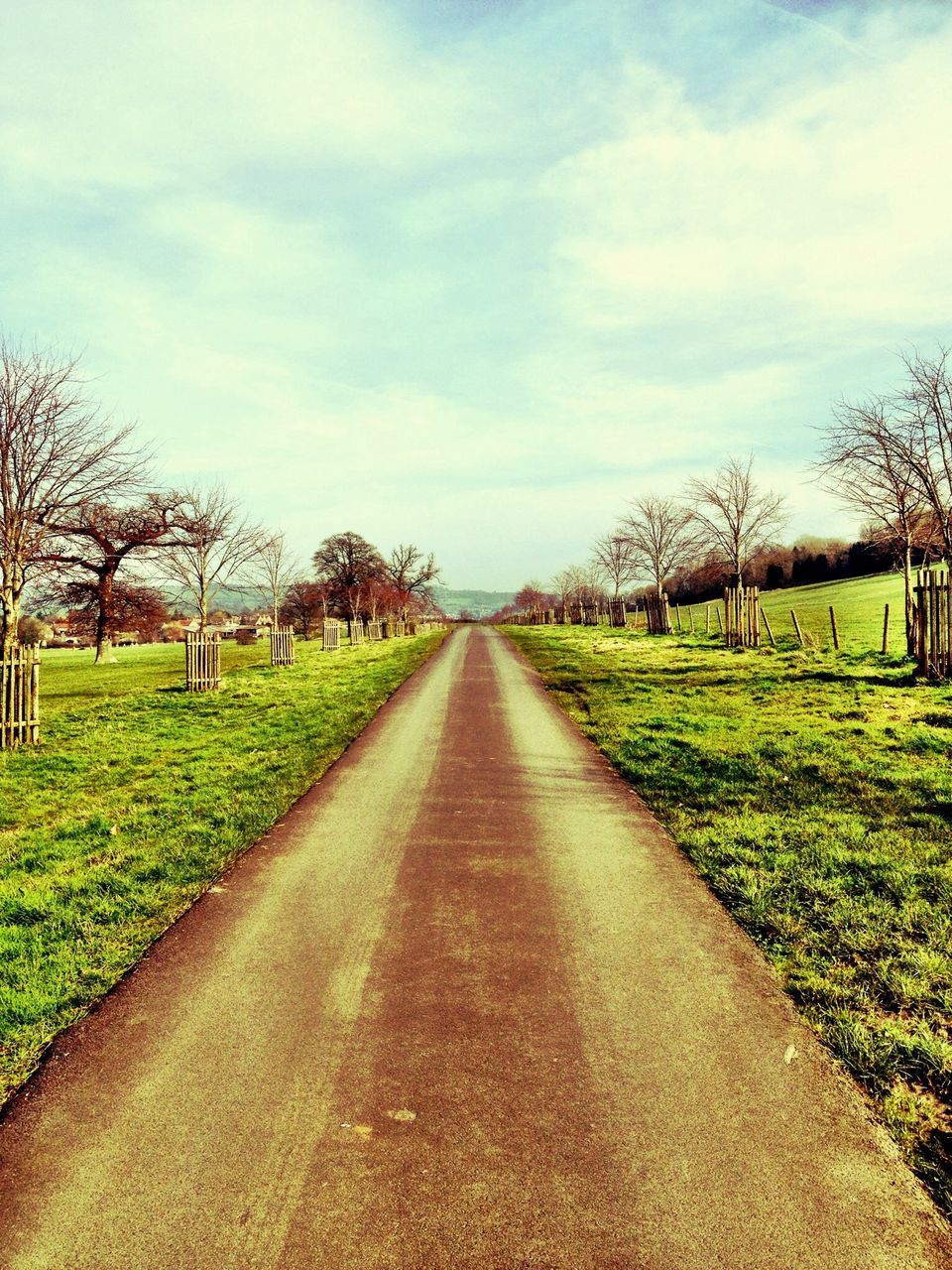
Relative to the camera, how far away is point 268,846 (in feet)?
21.9

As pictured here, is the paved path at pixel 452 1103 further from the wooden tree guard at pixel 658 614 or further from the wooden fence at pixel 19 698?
the wooden tree guard at pixel 658 614

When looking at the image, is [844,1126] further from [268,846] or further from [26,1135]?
[268,846]

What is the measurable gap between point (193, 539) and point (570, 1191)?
85.4 ft

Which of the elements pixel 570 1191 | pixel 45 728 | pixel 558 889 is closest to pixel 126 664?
pixel 45 728

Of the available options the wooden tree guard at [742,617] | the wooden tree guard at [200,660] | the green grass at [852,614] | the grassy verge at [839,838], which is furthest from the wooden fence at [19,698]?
the green grass at [852,614]

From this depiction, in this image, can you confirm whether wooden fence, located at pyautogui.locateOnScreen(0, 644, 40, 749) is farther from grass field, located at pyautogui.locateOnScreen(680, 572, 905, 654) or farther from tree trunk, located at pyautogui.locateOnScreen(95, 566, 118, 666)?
grass field, located at pyautogui.locateOnScreen(680, 572, 905, 654)

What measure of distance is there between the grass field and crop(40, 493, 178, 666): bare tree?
23.4m

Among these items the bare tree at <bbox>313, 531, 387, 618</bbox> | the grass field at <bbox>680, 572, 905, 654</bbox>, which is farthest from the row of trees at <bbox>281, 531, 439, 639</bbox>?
the grass field at <bbox>680, 572, 905, 654</bbox>

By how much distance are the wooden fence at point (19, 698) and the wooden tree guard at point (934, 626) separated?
17902 mm

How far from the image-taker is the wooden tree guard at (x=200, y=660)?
19.7 m

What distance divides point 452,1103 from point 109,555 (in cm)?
2991

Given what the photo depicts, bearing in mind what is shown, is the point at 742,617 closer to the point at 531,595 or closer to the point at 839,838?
the point at 839,838

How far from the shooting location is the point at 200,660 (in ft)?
64.7

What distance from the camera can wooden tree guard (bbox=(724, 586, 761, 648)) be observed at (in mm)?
25453
